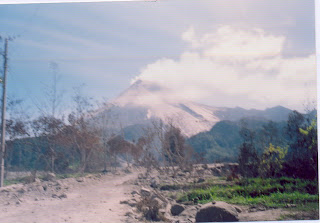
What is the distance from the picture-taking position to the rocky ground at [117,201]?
5172mm

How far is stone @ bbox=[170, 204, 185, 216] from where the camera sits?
5387mm

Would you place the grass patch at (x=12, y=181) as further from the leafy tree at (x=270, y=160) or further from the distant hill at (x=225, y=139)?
the leafy tree at (x=270, y=160)

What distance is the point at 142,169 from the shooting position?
5.88m

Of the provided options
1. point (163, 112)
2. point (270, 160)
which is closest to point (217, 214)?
point (270, 160)

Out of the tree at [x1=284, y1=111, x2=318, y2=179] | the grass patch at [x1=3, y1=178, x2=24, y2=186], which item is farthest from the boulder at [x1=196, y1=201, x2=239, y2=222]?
the grass patch at [x1=3, y1=178, x2=24, y2=186]

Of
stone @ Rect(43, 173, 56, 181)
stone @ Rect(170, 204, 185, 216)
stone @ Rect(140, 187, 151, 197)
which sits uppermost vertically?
stone @ Rect(43, 173, 56, 181)

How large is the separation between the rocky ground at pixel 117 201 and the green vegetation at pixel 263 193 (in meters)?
0.17

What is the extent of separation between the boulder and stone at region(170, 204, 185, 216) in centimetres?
44

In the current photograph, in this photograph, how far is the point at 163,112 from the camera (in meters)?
5.88

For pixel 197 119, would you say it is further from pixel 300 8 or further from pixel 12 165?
pixel 12 165

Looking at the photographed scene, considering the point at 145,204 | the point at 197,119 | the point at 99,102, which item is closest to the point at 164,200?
the point at 145,204

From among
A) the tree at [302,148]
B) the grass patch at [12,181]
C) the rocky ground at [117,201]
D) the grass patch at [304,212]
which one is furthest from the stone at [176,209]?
the grass patch at [12,181]

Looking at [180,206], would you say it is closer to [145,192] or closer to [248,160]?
[145,192]

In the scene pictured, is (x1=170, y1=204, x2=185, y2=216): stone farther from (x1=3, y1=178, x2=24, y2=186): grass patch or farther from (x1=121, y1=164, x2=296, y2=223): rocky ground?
(x1=3, y1=178, x2=24, y2=186): grass patch
